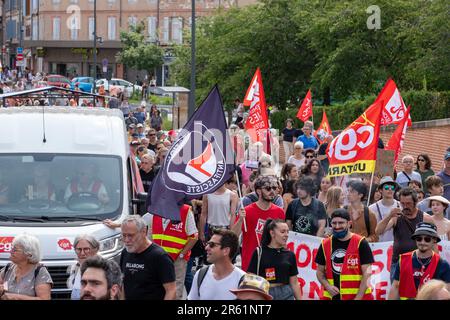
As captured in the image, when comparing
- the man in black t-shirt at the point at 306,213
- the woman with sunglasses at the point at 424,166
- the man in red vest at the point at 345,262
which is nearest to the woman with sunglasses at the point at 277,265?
the man in red vest at the point at 345,262

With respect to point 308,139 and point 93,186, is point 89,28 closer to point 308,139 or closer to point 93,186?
point 308,139

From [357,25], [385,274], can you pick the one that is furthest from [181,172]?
[357,25]

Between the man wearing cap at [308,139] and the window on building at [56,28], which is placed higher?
the window on building at [56,28]

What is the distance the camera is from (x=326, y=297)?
9.89 m

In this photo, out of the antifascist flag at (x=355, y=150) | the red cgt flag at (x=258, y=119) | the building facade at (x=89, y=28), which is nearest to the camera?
the antifascist flag at (x=355, y=150)

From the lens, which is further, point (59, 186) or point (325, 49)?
point (325, 49)

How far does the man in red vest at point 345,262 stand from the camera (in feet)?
31.7

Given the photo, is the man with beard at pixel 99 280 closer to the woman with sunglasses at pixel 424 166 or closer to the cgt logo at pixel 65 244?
the cgt logo at pixel 65 244

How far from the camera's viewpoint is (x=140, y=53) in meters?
75.6

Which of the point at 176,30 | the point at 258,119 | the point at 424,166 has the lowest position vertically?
the point at 424,166

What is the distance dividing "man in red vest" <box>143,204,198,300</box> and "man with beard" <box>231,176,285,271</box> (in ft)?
1.50

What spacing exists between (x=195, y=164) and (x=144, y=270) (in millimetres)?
2450

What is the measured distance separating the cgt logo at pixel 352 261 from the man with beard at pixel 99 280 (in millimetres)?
2957

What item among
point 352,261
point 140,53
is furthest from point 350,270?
point 140,53
